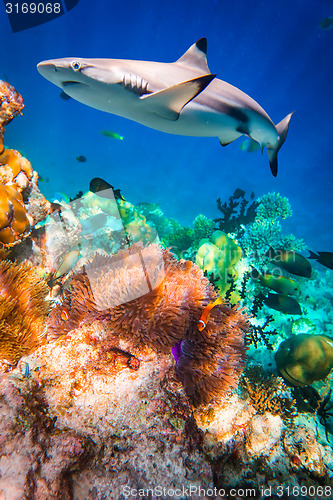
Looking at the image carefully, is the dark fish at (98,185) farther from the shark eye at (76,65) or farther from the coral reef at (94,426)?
the coral reef at (94,426)

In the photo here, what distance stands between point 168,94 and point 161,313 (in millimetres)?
2138

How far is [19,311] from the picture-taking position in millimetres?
1981

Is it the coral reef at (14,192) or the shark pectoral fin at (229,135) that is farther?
the shark pectoral fin at (229,135)

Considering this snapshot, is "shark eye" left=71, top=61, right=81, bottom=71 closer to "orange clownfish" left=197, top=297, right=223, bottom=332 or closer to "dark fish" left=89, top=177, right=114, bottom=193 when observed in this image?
"orange clownfish" left=197, top=297, right=223, bottom=332

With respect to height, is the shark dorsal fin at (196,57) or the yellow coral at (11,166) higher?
the shark dorsal fin at (196,57)

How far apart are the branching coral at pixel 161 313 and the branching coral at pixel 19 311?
0.58 feet

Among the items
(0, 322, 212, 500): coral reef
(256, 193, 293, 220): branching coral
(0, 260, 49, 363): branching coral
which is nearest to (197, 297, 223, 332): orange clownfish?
(0, 322, 212, 500): coral reef

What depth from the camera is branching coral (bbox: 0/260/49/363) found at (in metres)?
1.79

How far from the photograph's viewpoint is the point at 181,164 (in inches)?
2552

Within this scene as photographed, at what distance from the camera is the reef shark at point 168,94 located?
6.60ft

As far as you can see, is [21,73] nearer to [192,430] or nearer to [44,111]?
[44,111]

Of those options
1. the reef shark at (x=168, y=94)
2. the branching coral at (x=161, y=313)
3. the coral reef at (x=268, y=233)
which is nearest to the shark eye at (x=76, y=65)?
the reef shark at (x=168, y=94)

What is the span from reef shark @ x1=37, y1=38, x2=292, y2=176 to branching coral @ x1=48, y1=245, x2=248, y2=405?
1.61 meters

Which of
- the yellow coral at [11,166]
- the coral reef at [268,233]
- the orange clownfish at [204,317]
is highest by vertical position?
the yellow coral at [11,166]
